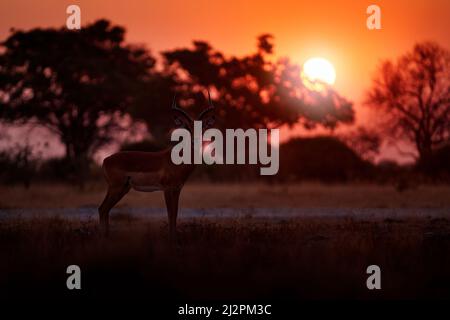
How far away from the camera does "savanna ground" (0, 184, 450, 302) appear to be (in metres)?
10.2

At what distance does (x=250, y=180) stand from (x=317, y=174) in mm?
3760

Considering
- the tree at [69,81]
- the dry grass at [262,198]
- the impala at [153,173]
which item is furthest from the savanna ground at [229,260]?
the tree at [69,81]

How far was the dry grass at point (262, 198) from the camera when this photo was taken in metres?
23.3

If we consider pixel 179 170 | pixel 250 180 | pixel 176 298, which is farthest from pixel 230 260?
pixel 250 180

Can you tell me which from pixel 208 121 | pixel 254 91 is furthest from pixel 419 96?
pixel 208 121

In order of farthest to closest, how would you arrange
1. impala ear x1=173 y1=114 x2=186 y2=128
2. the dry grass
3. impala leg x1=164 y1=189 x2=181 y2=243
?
1. the dry grass
2. impala ear x1=173 y1=114 x2=186 y2=128
3. impala leg x1=164 y1=189 x2=181 y2=243

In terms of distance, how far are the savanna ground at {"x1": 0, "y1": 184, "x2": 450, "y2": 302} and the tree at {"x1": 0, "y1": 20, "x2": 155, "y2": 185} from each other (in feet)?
75.5

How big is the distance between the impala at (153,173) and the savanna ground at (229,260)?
2.14ft

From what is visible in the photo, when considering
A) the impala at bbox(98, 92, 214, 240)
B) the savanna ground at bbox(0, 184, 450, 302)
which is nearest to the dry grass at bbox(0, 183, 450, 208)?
the savanna ground at bbox(0, 184, 450, 302)

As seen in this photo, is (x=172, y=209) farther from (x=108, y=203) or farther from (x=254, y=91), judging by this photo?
(x=254, y=91)

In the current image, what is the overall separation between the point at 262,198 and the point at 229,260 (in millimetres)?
14816

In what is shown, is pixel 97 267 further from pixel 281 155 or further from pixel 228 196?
pixel 281 155

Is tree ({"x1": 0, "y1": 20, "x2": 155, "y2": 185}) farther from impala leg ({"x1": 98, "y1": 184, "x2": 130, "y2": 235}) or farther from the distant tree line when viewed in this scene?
impala leg ({"x1": 98, "y1": 184, "x2": 130, "y2": 235})

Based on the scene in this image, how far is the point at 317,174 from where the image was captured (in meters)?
40.9
